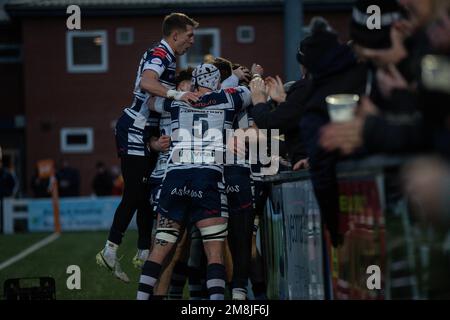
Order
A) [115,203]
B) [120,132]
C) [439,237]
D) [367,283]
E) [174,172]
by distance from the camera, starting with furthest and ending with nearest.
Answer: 1. [115,203]
2. [120,132]
3. [174,172]
4. [367,283]
5. [439,237]

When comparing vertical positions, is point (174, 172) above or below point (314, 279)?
above

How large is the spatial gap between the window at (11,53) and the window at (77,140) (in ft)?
11.9

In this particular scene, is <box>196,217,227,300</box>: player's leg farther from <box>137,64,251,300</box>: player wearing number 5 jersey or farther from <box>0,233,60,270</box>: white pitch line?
<box>0,233,60,270</box>: white pitch line

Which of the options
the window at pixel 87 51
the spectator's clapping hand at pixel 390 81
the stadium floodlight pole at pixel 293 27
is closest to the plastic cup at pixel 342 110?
the spectator's clapping hand at pixel 390 81

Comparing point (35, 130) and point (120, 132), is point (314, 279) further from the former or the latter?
point (35, 130)

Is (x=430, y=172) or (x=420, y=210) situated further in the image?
(x=420, y=210)

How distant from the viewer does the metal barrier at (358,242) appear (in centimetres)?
527

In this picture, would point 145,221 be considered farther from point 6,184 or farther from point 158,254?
point 6,184

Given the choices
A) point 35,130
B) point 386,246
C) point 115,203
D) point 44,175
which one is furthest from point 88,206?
point 386,246

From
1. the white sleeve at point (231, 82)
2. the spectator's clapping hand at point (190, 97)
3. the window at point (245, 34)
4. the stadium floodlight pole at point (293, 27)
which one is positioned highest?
the window at point (245, 34)

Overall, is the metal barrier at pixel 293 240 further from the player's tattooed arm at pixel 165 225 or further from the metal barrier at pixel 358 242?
the player's tattooed arm at pixel 165 225
